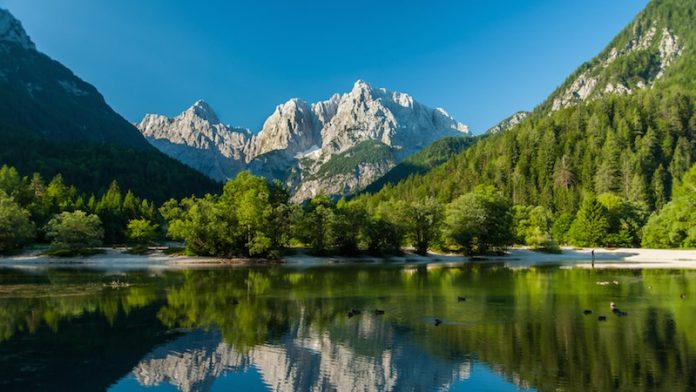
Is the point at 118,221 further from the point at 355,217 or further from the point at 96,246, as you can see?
the point at 355,217

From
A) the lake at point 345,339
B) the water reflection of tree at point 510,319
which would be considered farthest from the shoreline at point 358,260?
the lake at point 345,339

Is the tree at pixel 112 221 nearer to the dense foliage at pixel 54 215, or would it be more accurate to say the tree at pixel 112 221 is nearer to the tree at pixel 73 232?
the dense foliage at pixel 54 215

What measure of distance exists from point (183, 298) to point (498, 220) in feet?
291

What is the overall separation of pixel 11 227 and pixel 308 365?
96212mm

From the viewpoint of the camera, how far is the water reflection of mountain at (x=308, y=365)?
765 inches

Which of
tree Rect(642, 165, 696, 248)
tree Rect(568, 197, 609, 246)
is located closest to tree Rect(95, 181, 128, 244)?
tree Rect(568, 197, 609, 246)

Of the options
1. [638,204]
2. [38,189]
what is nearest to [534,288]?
[638,204]

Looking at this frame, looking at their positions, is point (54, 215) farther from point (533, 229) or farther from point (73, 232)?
point (533, 229)

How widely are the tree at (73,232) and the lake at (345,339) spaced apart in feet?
194

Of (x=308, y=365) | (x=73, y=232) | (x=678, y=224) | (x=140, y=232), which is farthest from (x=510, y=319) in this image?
(x=140, y=232)

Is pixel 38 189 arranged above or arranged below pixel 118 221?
above

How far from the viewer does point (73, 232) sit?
105 m

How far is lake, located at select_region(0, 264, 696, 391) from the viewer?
19.7 meters

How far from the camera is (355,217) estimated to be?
345 ft
